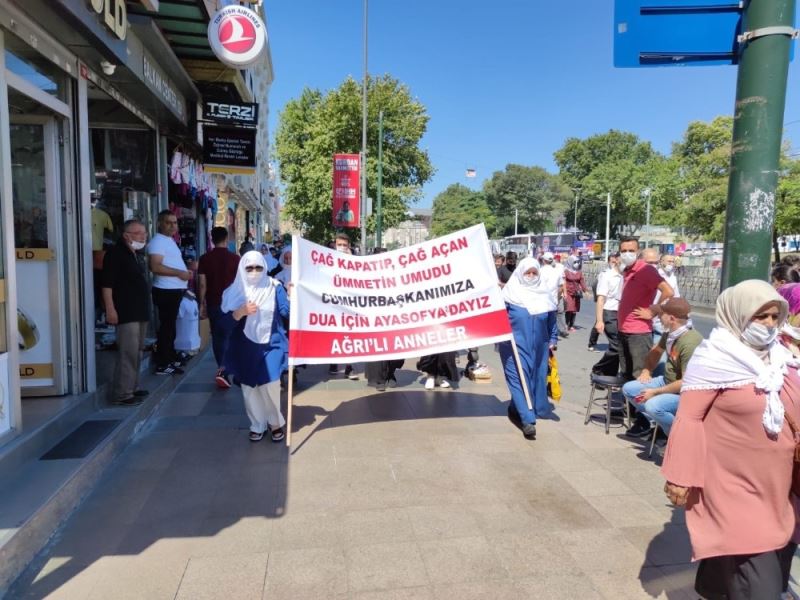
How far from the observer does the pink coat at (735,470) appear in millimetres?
2191

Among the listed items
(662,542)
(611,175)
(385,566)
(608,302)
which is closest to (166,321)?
(385,566)

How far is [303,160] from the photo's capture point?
3139 centimetres

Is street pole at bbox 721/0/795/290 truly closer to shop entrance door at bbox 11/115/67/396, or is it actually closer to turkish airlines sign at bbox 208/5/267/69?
shop entrance door at bbox 11/115/67/396

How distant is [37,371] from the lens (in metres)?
4.92

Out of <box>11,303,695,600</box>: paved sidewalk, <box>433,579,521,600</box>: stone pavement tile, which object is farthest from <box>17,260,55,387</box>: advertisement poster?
<box>433,579,521,600</box>: stone pavement tile

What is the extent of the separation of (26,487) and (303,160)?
96.8ft

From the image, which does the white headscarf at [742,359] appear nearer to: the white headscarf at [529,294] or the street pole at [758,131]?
the street pole at [758,131]

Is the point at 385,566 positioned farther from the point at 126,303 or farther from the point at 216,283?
the point at 216,283

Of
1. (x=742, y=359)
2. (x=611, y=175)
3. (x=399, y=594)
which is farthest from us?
(x=611, y=175)

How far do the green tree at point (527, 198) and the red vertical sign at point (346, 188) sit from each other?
5635 cm

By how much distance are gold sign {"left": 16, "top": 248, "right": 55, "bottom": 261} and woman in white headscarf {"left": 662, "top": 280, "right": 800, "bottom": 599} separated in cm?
502

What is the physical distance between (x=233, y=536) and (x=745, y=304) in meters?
2.95

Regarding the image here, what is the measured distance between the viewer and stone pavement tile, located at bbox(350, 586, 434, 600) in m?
2.76

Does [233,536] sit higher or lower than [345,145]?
lower
